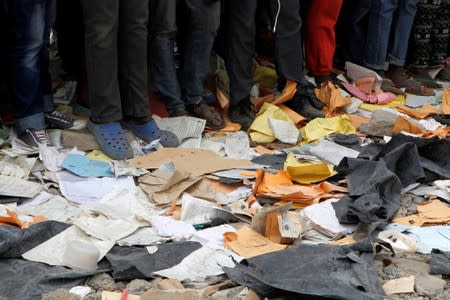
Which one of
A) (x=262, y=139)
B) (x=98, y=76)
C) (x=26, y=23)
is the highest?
(x=26, y=23)

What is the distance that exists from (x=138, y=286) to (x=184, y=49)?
2.23 meters

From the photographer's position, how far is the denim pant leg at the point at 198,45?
4422 mm

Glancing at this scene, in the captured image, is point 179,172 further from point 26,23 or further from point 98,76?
point 26,23

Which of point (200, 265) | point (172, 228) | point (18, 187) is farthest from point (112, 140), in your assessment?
point (200, 265)

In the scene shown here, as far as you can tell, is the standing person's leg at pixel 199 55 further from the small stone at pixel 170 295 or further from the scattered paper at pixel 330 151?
the small stone at pixel 170 295

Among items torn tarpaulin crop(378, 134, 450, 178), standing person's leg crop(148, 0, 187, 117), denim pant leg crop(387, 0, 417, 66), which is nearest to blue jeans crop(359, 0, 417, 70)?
denim pant leg crop(387, 0, 417, 66)

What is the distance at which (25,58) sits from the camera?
12.7 feet

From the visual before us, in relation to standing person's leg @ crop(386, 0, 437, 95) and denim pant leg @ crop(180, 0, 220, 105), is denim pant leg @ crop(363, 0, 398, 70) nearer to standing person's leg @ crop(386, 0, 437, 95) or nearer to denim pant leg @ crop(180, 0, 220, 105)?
standing person's leg @ crop(386, 0, 437, 95)

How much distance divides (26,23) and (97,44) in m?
0.37

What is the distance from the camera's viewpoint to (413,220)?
337 centimetres

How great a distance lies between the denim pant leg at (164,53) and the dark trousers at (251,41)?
1.38 feet

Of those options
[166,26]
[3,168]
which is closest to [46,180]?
[3,168]

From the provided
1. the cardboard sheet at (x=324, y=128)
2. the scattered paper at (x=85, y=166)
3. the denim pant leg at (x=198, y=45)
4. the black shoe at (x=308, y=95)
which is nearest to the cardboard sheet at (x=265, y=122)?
the cardboard sheet at (x=324, y=128)

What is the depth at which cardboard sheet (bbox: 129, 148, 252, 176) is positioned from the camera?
12.8ft
